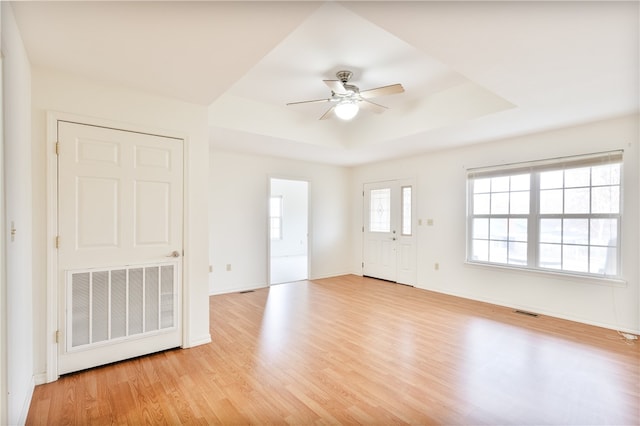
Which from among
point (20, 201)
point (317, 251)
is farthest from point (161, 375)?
point (317, 251)

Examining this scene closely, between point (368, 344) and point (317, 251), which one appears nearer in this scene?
point (368, 344)

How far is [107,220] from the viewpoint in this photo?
256 cm

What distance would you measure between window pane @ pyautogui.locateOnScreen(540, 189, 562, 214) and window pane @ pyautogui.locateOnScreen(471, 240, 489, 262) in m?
0.90

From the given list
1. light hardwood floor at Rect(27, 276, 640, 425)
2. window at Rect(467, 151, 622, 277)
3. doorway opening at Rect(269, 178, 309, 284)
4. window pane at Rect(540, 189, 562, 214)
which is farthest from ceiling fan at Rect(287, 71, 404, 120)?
doorway opening at Rect(269, 178, 309, 284)

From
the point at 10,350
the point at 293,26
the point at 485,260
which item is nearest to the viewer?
the point at 10,350

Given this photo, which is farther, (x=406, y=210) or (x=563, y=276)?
(x=406, y=210)

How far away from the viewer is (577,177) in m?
3.77

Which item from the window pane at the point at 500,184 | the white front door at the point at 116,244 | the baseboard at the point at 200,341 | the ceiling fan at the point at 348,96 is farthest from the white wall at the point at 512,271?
the white front door at the point at 116,244

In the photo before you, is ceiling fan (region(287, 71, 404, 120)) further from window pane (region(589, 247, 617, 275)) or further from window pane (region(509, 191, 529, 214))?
window pane (region(589, 247, 617, 275))

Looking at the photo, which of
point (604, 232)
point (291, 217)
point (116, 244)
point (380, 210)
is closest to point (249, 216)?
point (380, 210)

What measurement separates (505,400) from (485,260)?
286 cm

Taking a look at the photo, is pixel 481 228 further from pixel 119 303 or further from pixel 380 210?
pixel 119 303

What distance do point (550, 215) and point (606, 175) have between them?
0.72 m

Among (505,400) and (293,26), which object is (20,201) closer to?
(293,26)
